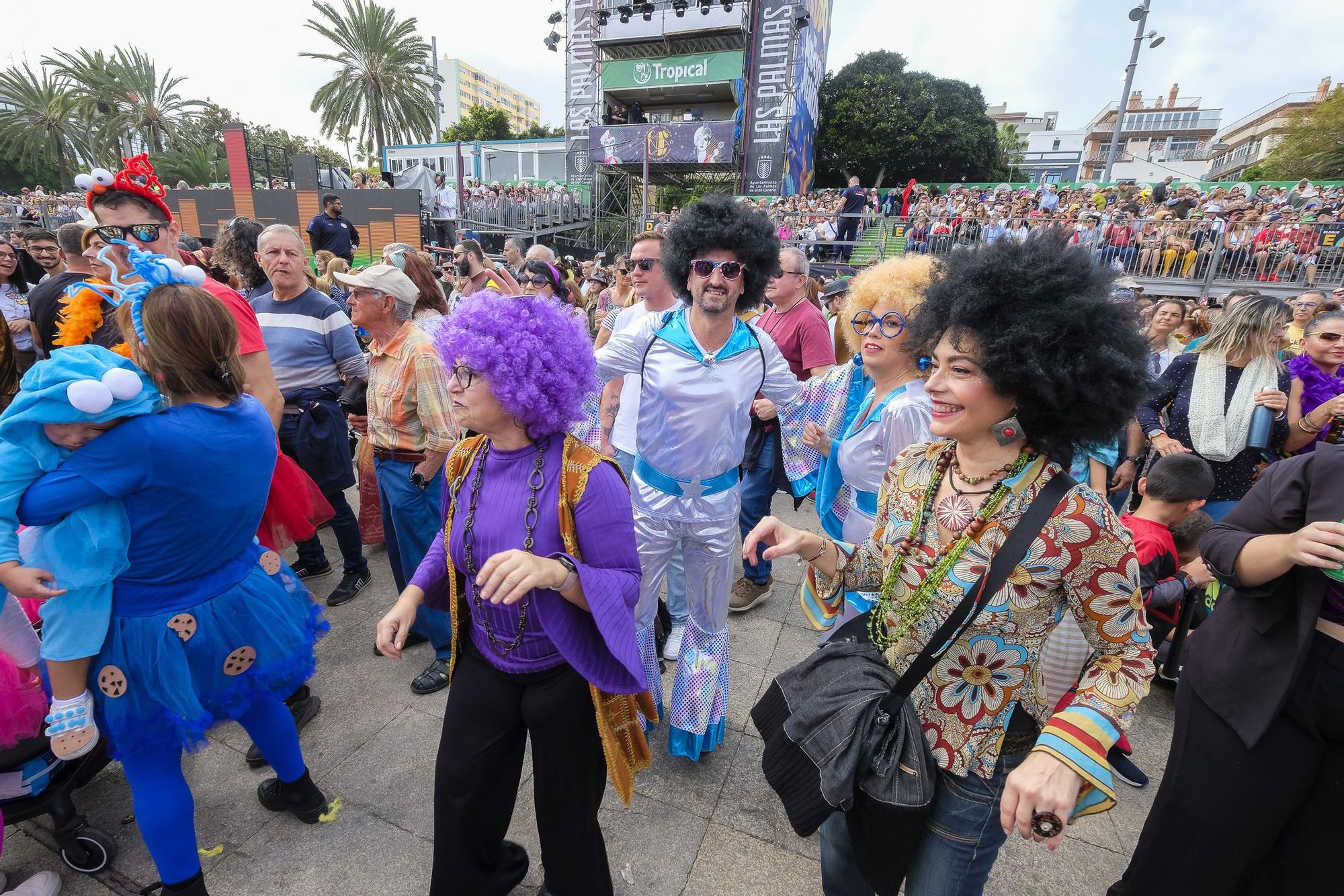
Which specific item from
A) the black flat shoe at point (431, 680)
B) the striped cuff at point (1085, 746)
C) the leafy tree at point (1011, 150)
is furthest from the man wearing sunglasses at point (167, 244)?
the leafy tree at point (1011, 150)

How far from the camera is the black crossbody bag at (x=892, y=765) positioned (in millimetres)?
1351

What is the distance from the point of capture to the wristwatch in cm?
163

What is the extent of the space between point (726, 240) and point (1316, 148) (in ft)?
164

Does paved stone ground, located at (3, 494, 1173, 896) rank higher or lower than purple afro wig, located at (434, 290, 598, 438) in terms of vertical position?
lower

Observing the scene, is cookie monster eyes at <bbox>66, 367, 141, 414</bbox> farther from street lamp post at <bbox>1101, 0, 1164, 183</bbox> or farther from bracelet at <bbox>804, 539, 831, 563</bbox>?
street lamp post at <bbox>1101, 0, 1164, 183</bbox>

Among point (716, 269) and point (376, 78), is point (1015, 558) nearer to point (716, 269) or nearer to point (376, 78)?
point (716, 269)

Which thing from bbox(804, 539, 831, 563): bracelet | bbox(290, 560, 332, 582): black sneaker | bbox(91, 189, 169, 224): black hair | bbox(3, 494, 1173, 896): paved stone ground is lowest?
bbox(290, 560, 332, 582): black sneaker

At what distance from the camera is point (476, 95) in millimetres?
117562

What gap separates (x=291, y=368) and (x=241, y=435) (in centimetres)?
224

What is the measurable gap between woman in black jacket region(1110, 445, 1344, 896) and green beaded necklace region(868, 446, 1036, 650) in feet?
2.49

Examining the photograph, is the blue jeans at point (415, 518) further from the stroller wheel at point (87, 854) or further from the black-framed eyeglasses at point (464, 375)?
the black-framed eyeglasses at point (464, 375)

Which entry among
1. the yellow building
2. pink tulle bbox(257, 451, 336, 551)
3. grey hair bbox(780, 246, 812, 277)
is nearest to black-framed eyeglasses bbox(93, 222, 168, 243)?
pink tulle bbox(257, 451, 336, 551)

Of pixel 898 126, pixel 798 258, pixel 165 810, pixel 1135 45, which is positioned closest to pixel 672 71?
pixel 898 126

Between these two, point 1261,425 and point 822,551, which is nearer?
point 822,551
